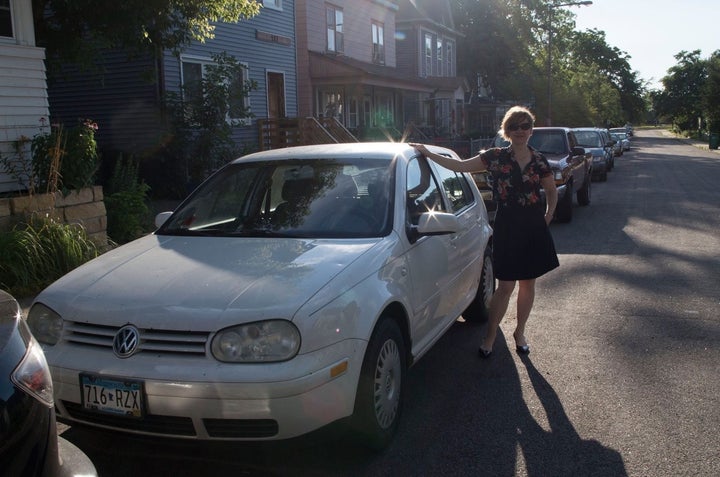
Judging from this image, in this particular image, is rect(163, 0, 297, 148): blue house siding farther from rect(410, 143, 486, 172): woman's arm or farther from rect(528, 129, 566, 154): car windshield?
rect(410, 143, 486, 172): woman's arm

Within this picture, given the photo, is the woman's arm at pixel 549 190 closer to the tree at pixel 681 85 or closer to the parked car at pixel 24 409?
the parked car at pixel 24 409

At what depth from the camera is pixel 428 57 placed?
38.8m

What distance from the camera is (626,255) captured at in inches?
371

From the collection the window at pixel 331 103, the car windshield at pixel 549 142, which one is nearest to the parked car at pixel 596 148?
the car windshield at pixel 549 142

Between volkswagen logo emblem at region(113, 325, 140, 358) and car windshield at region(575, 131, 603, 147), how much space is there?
21.8m

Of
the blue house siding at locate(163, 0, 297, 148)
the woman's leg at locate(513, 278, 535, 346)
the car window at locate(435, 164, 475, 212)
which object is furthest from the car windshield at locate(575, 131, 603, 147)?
the woman's leg at locate(513, 278, 535, 346)

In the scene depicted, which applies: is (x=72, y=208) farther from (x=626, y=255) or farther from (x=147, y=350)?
(x=626, y=255)

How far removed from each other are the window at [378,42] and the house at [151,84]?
29.2ft

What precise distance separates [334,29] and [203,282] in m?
24.1

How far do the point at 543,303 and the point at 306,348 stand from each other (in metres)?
4.38

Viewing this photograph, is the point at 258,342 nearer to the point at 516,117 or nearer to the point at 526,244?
the point at 526,244

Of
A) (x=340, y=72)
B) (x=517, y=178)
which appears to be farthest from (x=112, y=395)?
(x=340, y=72)

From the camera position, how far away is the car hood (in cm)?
A: 322

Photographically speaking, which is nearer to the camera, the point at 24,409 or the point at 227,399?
the point at 24,409
